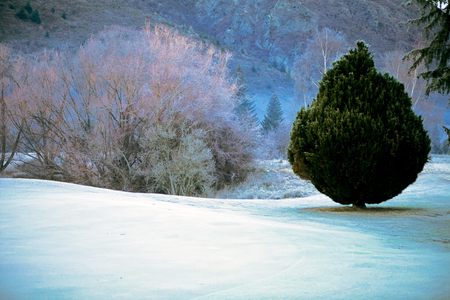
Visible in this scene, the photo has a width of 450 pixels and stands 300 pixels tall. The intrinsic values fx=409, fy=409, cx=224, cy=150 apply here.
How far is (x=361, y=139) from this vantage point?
8.32m

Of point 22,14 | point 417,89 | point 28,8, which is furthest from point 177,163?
point 28,8

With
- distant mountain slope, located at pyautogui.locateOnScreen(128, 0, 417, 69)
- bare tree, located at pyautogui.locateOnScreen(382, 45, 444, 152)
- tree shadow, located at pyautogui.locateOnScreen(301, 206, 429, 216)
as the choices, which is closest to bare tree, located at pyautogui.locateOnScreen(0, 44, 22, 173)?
tree shadow, located at pyautogui.locateOnScreen(301, 206, 429, 216)

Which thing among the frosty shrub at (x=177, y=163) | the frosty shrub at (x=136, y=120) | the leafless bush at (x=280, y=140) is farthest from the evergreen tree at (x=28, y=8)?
the frosty shrub at (x=177, y=163)

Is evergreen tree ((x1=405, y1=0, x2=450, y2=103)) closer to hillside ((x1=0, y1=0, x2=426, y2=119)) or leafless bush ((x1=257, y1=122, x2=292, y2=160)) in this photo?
leafless bush ((x1=257, y1=122, x2=292, y2=160))

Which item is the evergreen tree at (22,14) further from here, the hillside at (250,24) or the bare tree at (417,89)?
the bare tree at (417,89)

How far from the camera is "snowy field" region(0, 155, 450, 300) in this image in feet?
9.63

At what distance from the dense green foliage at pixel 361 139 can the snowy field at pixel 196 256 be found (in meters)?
1.68

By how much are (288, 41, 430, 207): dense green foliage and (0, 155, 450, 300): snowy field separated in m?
1.68

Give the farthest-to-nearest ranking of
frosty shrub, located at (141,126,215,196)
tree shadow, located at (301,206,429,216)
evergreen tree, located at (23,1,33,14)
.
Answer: evergreen tree, located at (23,1,33,14) → frosty shrub, located at (141,126,215,196) → tree shadow, located at (301,206,429,216)

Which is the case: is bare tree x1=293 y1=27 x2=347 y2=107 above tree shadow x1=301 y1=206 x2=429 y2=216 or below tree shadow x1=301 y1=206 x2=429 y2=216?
above

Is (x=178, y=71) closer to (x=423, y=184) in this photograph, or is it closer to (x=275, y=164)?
(x=275, y=164)

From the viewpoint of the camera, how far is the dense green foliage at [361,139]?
8312 mm

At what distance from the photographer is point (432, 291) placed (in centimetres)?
290

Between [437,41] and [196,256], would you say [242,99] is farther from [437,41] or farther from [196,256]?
[196,256]
